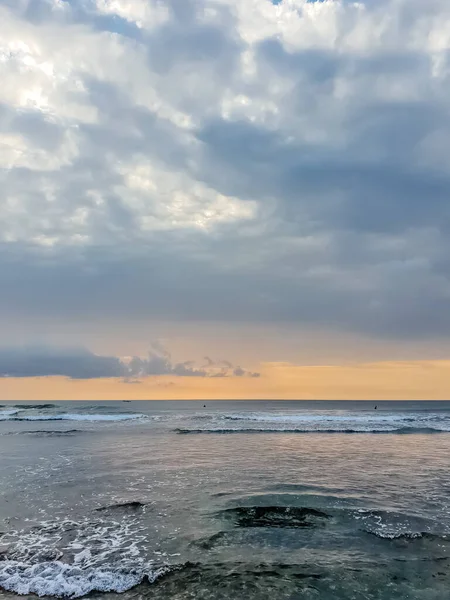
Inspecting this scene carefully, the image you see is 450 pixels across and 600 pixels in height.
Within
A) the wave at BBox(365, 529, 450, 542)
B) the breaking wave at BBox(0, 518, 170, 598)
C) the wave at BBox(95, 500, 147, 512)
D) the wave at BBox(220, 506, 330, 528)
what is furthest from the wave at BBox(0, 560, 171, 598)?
the wave at BBox(365, 529, 450, 542)

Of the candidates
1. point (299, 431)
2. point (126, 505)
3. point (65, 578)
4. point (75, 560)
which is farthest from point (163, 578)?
point (299, 431)

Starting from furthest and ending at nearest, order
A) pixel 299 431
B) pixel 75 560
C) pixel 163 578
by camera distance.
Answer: pixel 299 431, pixel 75 560, pixel 163 578

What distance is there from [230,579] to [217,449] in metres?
22.9

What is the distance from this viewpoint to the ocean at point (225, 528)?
9.59 metres

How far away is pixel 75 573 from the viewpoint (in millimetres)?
10195

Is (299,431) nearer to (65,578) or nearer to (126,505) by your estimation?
(126,505)

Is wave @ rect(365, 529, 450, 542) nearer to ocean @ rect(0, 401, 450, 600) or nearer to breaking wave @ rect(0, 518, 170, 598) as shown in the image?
ocean @ rect(0, 401, 450, 600)

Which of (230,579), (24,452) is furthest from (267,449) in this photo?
(230,579)

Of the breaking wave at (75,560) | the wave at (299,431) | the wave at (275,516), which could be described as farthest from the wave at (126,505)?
the wave at (299,431)

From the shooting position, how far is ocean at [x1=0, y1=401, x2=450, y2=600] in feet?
31.5

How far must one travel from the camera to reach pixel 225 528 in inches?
525

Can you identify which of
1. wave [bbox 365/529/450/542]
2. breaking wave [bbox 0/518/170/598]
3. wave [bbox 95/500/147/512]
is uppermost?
wave [bbox 365/529/450/542]

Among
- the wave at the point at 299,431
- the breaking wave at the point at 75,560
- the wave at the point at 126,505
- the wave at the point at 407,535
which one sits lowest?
the wave at the point at 299,431

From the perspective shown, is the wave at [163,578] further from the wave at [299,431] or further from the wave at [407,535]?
the wave at [299,431]
